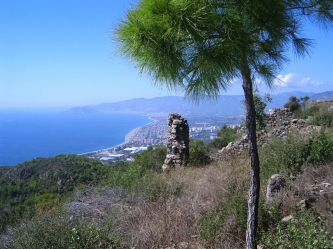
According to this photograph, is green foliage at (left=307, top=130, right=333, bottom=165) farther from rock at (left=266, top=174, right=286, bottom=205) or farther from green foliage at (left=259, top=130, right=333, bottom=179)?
rock at (left=266, top=174, right=286, bottom=205)

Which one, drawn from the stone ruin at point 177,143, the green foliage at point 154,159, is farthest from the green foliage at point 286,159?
the green foliage at point 154,159

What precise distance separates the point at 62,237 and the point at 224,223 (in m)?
1.85

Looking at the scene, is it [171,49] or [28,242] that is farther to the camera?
[28,242]

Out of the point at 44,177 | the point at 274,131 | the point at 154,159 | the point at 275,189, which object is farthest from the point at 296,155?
the point at 44,177

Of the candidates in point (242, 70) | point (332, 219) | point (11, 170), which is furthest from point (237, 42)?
point (11, 170)

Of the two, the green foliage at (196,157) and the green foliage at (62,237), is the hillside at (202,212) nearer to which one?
the green foliage at (62,237)

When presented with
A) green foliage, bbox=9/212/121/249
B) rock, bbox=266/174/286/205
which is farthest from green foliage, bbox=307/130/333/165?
green foliage, bbox=9/212/121/249

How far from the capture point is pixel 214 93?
119 inches

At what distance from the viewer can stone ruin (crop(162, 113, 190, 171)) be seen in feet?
32.2

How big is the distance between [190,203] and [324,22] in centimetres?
284

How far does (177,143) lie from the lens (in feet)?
32.8

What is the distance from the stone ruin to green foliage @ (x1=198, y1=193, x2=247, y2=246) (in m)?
5.70

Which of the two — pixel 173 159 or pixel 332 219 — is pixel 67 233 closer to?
pixel 332 219

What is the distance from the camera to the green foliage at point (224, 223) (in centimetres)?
361
